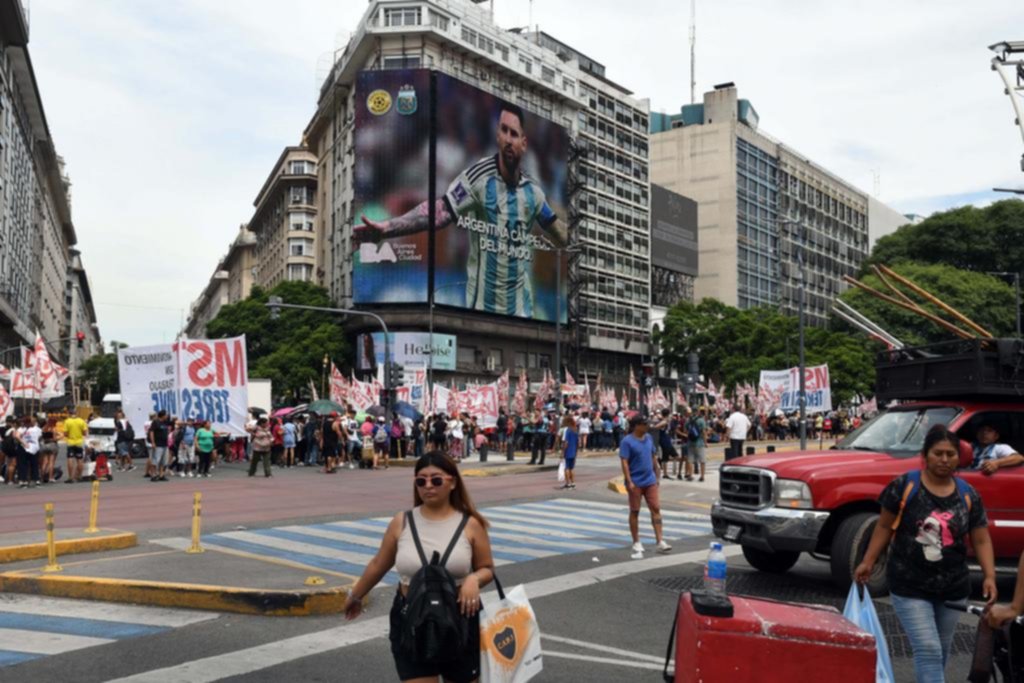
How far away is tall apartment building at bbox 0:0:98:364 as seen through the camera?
61.0m

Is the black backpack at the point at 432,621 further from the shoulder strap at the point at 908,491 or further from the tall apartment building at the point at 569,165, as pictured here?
the tall apartment building at the point at 569,165

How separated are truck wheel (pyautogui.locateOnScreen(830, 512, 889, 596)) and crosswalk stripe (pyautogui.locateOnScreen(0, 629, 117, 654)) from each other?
652 cm

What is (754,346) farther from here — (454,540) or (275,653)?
(454,540)

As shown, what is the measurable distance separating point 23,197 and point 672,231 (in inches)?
2148

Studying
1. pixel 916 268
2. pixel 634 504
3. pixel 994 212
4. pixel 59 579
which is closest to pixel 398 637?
pixel 59 579

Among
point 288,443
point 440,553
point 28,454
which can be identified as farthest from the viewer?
point 288,443

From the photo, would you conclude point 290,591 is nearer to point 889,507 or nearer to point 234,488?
point 889,507

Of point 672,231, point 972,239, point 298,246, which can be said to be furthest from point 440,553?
point 298,246

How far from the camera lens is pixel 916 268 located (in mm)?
72062

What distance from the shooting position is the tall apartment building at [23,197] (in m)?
61.0

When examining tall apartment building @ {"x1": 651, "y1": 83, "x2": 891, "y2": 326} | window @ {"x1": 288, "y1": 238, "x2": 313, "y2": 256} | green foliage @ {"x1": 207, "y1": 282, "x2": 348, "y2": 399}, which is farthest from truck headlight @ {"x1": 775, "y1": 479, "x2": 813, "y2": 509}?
window @ {"x1": 288, "y1": 238, "x2": 313, "y2": 256}

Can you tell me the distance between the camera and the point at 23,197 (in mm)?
74062

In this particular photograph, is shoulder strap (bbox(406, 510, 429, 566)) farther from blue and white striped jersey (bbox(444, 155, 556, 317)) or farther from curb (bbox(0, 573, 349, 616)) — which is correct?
blue and white striped jersey (bbox(444, 155, 556, 317))

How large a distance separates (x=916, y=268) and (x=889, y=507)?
71283 mm
